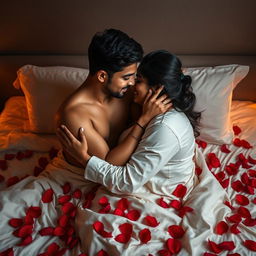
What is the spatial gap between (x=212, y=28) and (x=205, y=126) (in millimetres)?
588

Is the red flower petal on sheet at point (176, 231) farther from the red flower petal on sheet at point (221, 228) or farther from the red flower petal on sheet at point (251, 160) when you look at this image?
the red flower petal on sheet at point (251, 160)

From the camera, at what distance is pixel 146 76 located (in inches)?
56.1

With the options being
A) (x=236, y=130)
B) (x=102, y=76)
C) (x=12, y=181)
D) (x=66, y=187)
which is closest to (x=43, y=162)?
(x=12, y=181)

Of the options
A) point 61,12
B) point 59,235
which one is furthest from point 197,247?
point 61,12

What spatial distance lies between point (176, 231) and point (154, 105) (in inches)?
20.6

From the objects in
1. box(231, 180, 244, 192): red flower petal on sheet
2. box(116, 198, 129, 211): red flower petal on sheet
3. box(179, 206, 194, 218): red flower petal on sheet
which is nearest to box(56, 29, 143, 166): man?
box(116, 198, 129, 211): red flower petal on sheet

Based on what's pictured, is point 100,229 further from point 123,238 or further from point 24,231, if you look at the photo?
point 24,231

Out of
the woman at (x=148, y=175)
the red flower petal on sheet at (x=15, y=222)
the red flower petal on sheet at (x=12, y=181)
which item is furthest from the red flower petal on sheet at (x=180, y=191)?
the red flower petal on sheet at (x=12, y=181)

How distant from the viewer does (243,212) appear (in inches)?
57.7

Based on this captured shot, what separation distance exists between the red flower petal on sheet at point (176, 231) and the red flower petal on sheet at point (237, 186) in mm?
423

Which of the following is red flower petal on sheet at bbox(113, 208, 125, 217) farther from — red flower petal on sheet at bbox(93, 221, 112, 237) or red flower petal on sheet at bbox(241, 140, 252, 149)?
red flower petal on sheet at bbox(241, 140, 252, 149)

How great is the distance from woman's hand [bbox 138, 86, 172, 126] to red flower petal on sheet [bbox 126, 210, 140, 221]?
37cm

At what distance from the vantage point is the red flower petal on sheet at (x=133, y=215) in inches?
54.6

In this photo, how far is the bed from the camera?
133 cm
